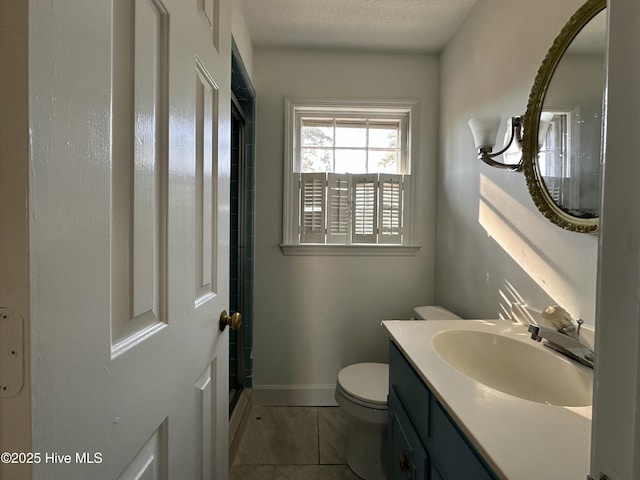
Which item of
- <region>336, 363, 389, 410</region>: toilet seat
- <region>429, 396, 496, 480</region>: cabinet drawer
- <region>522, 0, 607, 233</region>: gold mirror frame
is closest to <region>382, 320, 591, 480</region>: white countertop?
<region>429, 396, 496, 480</region>: cabinet drawer

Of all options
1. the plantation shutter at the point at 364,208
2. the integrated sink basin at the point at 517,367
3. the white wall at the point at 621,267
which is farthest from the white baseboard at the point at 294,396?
the white wall at the point at 621,267

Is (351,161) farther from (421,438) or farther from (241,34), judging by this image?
(421,438)

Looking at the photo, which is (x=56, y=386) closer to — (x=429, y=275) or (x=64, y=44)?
(x=64, y=44)

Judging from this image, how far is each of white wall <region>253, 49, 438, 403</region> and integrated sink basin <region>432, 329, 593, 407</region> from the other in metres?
0.97

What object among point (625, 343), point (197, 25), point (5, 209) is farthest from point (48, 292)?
point (197, 25)

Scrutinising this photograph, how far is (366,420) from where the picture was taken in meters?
1.38

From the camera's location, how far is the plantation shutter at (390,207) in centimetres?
203

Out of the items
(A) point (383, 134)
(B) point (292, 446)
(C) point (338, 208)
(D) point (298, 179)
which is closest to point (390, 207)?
(C) point (338, 208)

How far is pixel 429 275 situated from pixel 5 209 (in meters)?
2.05

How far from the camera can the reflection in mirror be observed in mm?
843

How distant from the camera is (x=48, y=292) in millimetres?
304

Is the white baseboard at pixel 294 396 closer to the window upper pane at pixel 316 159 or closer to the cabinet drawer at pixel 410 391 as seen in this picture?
the cabinet drawer at pixel 410 391

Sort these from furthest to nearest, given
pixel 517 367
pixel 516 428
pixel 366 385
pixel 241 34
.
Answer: pixel 241 34 < pixel 366 385 < pixel 517 367 < pixel 516 428

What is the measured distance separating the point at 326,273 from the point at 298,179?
65 centimetres
